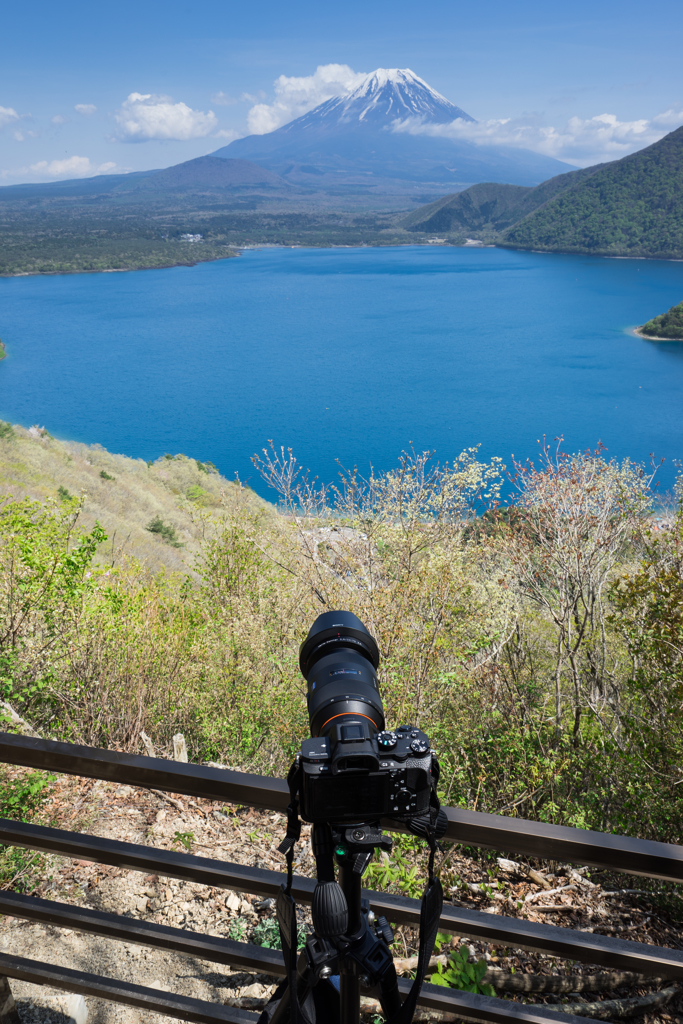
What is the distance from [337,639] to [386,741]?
206 mm

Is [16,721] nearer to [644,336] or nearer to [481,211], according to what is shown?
[644,336]

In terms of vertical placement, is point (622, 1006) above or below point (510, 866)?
above

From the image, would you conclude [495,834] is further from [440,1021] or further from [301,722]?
[301,722]

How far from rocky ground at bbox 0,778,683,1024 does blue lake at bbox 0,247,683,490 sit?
89.3 ft

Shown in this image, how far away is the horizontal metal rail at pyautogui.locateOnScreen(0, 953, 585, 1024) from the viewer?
1.11 m

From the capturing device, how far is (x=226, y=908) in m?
2.52

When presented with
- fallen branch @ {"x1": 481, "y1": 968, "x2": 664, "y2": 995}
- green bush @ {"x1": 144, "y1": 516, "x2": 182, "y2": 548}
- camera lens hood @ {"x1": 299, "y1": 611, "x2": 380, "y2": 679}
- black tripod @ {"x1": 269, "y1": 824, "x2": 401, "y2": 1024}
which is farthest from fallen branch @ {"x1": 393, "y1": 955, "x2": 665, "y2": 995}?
green bush @ {"x1": 144, "y1": 516, "x2": 182, "y2": 548}

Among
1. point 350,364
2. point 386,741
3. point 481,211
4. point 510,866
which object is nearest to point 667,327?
point 350,364

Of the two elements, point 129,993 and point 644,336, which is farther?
point 644,336

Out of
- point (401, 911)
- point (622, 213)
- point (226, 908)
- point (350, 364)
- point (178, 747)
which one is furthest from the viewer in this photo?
point (622, 213)

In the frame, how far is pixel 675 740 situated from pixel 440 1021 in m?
3.54

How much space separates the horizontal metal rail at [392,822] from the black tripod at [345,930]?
0.60ft

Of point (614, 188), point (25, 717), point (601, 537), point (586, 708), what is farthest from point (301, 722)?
point (614, 188)

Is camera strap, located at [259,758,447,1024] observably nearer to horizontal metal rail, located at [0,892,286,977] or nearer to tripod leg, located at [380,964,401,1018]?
tripod leg, located at [380,964,401,1018]
